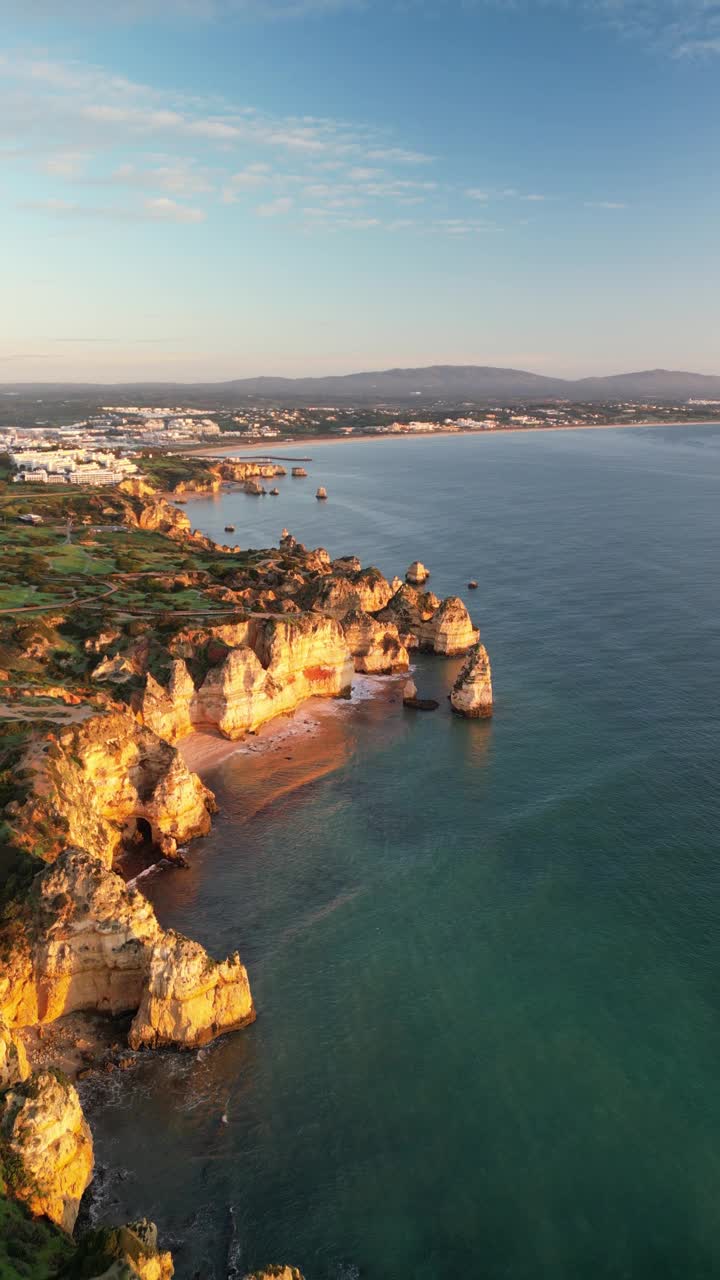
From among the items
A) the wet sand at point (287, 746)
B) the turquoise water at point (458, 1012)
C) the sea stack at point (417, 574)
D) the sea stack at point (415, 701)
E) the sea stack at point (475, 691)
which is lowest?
the turquoise water at point (458, 1012)

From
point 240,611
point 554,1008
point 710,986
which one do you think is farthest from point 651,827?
point 240,611

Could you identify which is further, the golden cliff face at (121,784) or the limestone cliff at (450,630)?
the limestone cliff at (450,630)

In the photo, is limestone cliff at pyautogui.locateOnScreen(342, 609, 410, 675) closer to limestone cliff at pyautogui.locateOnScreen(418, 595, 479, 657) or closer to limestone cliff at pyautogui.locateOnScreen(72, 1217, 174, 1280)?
limestone cliff at pyautogui.locateOnScreen(418, 595, 479, 657)

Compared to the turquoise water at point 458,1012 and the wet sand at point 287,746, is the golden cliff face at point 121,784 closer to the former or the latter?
the turquoise water at point 458,1012

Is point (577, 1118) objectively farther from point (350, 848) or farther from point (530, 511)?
point (530, 511)

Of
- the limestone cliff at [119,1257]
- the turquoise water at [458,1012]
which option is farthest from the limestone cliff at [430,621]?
the limestone cliff at [119,1257]

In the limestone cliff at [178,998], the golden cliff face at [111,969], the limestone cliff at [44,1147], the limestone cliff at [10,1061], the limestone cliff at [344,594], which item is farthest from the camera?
the limestone cliff at [344,594]
